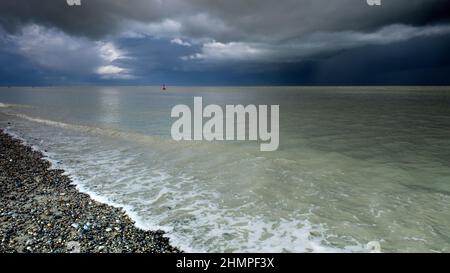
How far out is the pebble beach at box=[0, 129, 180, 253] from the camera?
7.07m

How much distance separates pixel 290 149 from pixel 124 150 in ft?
37.8

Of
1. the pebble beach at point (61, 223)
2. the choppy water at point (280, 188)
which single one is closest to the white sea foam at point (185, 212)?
the choppy water at point (280, 188)

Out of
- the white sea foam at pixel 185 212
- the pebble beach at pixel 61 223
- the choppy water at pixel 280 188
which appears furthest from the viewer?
the choppy water at pixel 280 188

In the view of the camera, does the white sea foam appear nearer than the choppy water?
Yes

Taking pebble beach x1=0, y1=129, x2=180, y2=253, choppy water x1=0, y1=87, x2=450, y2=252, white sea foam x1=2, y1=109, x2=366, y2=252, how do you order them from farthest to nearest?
1. choppy water x1=0, y1=87, x2=450, y2=252
2. white sea foam x1=2, y1=109, x2=366, y2=252
3. pebble beach x1=0, y1=129, x2=180, y2=253

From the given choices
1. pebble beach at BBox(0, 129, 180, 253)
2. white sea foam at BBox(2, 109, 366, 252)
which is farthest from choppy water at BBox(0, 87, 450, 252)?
pebble beach at BBox(0, 129, 180, 253)

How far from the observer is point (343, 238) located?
7.86m

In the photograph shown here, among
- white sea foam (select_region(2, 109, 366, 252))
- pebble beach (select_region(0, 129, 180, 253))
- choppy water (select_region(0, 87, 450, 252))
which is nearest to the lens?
pebble beach (select_region(0, 129, 180, 253))

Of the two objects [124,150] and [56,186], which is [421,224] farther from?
[124,150]

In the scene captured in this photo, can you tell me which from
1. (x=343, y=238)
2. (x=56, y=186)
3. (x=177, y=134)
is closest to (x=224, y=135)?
(x=177, y=134)

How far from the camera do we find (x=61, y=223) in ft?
26.8

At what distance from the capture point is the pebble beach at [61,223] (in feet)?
23.2

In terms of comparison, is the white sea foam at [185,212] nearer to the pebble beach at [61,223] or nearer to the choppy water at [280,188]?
the choppy water at [280,188]

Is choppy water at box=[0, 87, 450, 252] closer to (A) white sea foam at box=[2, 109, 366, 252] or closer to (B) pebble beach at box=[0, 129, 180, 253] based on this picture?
(A) white sea foam at box=[2, 109, 366, 252]
